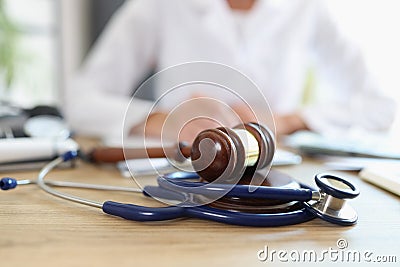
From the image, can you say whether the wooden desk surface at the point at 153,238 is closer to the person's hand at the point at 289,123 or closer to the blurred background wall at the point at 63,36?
the person's hand at the point at 289,123

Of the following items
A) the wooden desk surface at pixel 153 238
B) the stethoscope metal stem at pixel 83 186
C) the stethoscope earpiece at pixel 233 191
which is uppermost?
the stethoscope earpiece at pixel 233 191

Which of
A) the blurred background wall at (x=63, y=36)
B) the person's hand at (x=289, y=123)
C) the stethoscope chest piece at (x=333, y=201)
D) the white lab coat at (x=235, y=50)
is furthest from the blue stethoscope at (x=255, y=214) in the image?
the blurred background wall at (x=63, y=36)

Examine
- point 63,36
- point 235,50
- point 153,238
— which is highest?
point 63,36

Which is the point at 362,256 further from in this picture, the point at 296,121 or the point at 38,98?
the point at 38,98

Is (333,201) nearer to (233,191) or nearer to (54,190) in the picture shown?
(233,191)

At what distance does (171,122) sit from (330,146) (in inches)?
10.1

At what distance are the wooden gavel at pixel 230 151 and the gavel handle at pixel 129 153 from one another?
0.02 m

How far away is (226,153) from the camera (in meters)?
0.29

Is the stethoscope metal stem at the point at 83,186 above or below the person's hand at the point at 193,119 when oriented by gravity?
below

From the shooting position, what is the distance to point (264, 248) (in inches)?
9.4

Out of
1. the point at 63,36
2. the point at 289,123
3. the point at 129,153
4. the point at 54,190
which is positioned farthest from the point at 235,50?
the point at 63,36

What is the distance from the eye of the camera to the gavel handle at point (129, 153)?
0.37 m

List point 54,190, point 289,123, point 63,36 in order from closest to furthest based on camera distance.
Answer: point 54,190 < point 289,123 < point 63,36

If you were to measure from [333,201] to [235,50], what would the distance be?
0.76 m
